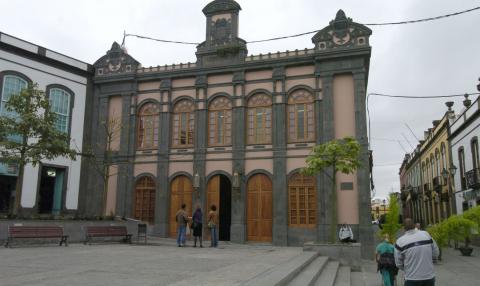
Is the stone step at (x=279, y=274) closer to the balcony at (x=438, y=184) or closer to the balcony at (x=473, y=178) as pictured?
the balcony at (x=473, y=178)

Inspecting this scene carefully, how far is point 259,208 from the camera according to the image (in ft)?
64.5

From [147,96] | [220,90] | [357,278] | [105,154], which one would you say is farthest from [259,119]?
[357,278]

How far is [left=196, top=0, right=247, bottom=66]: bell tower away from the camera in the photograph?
2127 centimetres

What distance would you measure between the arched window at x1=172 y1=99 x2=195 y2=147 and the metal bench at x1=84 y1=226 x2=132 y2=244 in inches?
212

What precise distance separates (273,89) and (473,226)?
32.8ft

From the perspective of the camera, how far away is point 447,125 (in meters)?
29.6

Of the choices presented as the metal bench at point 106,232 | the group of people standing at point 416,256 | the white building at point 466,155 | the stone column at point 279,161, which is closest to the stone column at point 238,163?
the stone column at point 279,161

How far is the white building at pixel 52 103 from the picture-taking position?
20.1 m

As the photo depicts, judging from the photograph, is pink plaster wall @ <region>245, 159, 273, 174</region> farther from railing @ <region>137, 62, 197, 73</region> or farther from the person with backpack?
the person with backpack

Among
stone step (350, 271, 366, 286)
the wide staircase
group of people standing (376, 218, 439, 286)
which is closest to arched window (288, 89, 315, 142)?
the wide staircase

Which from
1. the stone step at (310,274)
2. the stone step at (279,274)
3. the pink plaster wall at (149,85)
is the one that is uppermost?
the pink plaster wall at (149,85)

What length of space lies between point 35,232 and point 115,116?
9.52 metres

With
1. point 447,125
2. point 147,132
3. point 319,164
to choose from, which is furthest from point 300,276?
point 447,125

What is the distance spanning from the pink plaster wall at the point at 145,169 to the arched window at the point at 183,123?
5.00 ft
